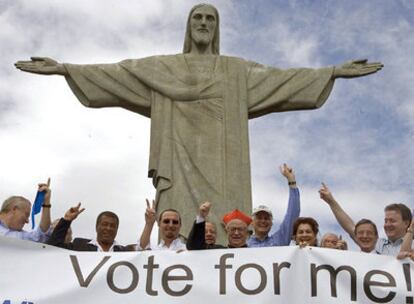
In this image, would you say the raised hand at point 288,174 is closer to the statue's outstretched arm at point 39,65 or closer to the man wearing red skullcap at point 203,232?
the man wearing red skullcap at point 203,232

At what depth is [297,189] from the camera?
8086 millimetres

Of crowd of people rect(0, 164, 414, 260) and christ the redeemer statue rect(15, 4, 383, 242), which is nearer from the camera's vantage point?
crowd of people rect(0, 164, 414, 260)

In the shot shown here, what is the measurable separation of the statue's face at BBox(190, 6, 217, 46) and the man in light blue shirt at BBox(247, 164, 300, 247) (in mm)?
3844

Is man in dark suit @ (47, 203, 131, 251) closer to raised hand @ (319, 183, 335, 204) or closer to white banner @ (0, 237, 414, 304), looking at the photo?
white banner @ (0, 237, 414, 304)

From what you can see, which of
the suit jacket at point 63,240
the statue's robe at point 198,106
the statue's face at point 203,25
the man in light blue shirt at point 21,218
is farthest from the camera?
the statue's face at point 203,25

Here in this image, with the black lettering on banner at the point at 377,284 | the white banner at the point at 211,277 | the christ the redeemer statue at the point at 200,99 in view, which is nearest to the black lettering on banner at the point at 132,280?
the white banner at the point at 211,277

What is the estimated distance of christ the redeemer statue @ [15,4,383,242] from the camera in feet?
34.3

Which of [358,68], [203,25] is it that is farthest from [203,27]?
[358,68]

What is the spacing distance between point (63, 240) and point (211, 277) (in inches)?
56.6

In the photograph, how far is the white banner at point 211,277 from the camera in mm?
6828

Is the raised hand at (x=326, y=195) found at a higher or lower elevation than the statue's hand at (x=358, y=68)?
lower

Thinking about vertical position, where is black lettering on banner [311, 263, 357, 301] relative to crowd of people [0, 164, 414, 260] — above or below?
below

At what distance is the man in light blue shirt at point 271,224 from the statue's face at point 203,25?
3844 mm

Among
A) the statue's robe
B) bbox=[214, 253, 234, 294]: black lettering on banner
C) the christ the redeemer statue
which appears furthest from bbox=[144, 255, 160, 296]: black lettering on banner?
the christ the redeemer statue
